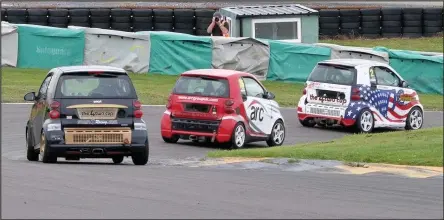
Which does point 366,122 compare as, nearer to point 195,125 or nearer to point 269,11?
point 195,125

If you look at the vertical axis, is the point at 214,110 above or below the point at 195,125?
above

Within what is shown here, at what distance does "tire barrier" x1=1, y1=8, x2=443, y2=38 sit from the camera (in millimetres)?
41750

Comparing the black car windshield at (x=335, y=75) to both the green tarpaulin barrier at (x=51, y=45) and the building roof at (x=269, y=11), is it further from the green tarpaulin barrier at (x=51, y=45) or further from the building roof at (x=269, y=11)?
the building roof at (x=269, y=11)

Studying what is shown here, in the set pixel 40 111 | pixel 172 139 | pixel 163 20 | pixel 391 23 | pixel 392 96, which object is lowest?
pixel 172 139

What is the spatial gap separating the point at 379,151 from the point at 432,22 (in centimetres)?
2784

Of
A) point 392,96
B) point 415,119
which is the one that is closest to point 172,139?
point 392,96

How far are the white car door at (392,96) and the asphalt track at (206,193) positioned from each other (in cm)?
1050

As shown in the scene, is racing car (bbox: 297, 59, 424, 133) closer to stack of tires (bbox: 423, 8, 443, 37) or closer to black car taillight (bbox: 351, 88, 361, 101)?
black car taillight (bbox: 351, 88, 361, 101)

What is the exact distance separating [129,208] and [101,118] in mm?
5287

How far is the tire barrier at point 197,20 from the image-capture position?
41750 mm

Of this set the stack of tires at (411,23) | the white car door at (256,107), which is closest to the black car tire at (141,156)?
the white car door at (256,107)

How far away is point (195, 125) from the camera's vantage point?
22.9 m

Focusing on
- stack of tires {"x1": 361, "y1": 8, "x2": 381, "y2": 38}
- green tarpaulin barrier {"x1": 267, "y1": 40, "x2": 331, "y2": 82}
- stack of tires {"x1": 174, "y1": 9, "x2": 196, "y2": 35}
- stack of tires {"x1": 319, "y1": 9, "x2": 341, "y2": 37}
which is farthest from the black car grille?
stack of tires {"x1": 361, "y1": 8, "x2": 381, "y2": 38}

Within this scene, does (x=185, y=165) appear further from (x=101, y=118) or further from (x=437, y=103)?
(x=437, y=103)
